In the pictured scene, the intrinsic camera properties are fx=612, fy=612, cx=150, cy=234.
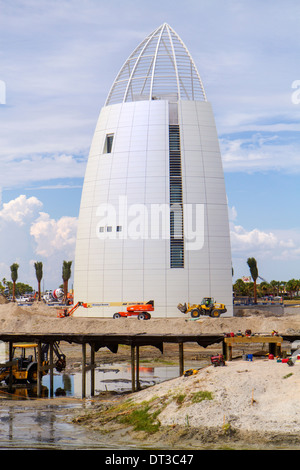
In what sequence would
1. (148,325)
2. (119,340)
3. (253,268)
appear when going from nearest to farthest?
(119,340) < (148,325) < (253,268)

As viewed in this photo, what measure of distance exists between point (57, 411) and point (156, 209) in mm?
39055

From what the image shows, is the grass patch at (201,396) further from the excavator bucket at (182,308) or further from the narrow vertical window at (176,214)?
the narrow vertical window at (176,214)

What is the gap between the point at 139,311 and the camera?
65.1 metres

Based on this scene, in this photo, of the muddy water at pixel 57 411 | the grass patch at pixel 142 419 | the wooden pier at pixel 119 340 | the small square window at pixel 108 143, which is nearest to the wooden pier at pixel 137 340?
the wooden pier at pixel 119 340

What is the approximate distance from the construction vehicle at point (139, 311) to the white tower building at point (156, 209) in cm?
207

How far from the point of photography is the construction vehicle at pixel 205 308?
63938mm

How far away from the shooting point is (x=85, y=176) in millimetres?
74812

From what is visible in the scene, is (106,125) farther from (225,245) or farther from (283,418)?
(283,418)

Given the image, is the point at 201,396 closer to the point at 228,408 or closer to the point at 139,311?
the point at 228,408

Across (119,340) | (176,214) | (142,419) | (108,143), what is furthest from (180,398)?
(108,143)

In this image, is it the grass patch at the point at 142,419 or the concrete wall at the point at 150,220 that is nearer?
the grass patch at the point at 142,419

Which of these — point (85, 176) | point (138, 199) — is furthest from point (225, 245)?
point (85, 176)

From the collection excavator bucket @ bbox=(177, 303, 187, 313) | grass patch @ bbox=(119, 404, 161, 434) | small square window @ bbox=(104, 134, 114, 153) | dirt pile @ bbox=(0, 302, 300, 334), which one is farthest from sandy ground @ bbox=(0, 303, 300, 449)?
small square window @ bbox=(104, 134, 114, 153)
